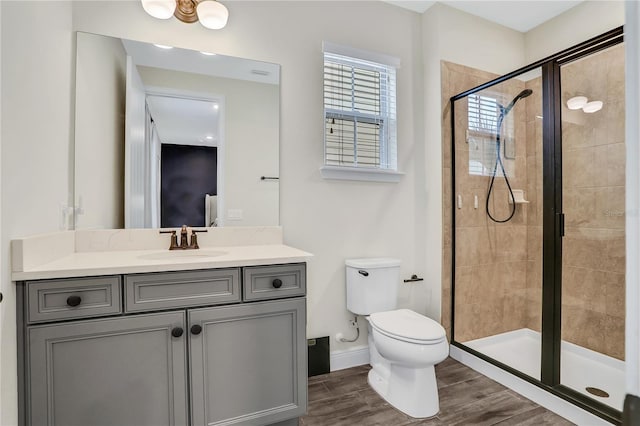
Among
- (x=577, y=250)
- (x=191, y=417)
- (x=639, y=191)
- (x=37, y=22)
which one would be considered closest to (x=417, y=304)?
(x=577, y=250)

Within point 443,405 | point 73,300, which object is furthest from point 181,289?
point 443,405

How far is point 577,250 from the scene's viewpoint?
216 centimetres

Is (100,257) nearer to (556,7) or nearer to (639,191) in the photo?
(639,191)

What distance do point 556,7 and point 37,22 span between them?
3314mm

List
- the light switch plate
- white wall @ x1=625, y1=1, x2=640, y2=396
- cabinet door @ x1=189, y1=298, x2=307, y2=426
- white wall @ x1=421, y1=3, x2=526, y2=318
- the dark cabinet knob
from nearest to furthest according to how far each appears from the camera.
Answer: white wall @ x1=625, y1=1, x2=640, y2=396 → the dark cabinet knob → cabinet door @ x1=189, y1=298, x2=307, y2=426 → the light switch plate → white wall @ x1=421, y1=3, x2=526, y2=318

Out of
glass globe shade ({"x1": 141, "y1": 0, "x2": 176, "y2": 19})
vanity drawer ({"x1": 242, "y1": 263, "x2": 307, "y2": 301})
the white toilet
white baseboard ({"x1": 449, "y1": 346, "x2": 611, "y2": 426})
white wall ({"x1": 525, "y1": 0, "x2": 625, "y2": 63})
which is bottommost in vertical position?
white baseboard ({"x1": 449, "y1": 346, "x2": 611, "y2": 426})

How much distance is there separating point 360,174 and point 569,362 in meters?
1.77

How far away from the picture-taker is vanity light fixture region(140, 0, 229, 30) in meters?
1.74

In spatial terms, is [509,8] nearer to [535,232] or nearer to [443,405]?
[535,232]

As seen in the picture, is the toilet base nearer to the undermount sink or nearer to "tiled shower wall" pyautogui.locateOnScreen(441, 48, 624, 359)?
"tiled shower wall" pyautogui.locateOnScreen(441, 48, 624, 359)

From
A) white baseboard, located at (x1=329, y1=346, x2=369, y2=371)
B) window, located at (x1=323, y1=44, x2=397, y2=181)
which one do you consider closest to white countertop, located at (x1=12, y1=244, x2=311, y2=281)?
window, located at (x1=323, y1=44, x2=397, y2=181)

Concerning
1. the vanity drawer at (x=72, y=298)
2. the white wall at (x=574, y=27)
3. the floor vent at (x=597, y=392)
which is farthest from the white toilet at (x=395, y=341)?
the white wall at (x=574, y=27)

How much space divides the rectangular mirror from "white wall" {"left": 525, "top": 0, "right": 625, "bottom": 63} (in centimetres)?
230

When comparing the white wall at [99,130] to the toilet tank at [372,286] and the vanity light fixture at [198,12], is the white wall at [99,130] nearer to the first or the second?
the vanity light fixture at [198,12]
